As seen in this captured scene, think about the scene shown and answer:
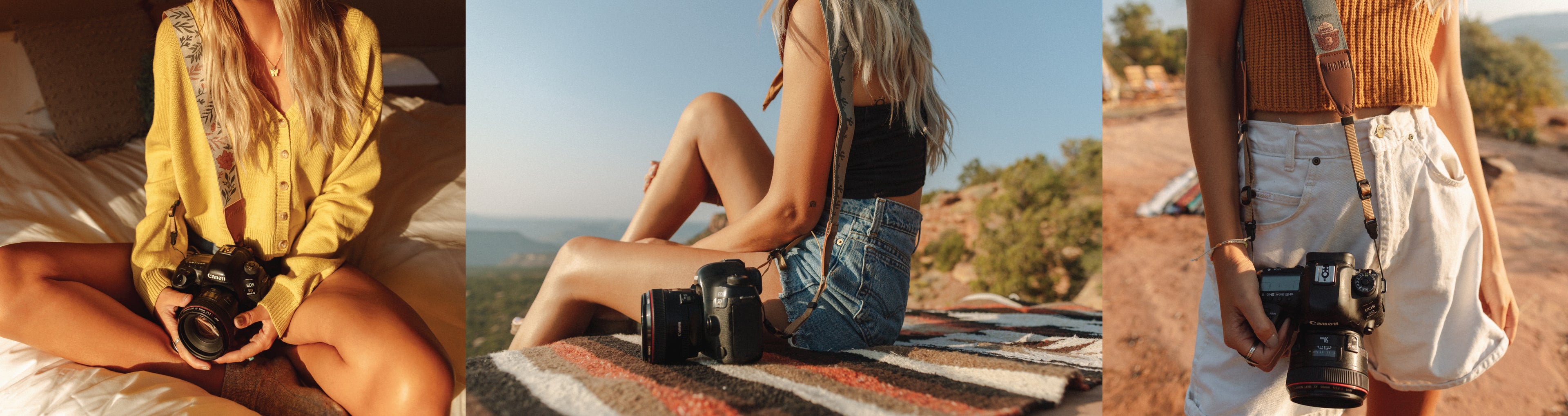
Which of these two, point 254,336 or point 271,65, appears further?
point 271,65

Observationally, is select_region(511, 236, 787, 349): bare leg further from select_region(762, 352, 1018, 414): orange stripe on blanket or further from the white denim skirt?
the white denim skirt

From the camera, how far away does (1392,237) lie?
930 millimetres

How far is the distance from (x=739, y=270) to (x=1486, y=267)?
1030 millimetres

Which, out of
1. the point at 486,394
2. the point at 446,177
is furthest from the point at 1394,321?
the point at 446,177

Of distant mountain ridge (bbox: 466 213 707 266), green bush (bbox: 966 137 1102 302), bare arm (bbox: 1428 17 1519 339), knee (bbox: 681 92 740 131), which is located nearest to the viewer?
bare arm (bbox: 1428 17 1519 339)

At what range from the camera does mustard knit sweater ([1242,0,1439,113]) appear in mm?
938

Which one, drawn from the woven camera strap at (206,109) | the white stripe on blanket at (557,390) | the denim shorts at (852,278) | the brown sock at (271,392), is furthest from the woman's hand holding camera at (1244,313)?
the woven camera strap at (206,109)

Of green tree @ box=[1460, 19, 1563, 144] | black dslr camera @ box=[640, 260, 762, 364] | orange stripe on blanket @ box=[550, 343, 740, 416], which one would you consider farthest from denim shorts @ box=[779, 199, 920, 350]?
green tree @ box=[1460, 19, 1563, 144]

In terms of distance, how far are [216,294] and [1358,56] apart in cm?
173

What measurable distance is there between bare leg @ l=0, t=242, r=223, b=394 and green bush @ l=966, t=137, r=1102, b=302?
10.8ft

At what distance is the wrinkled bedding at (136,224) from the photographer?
118cm

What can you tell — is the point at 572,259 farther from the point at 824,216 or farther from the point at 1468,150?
the point at 1468,150

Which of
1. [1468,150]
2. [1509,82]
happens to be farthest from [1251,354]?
[1509,82]

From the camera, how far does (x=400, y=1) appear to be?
8.41 ft
